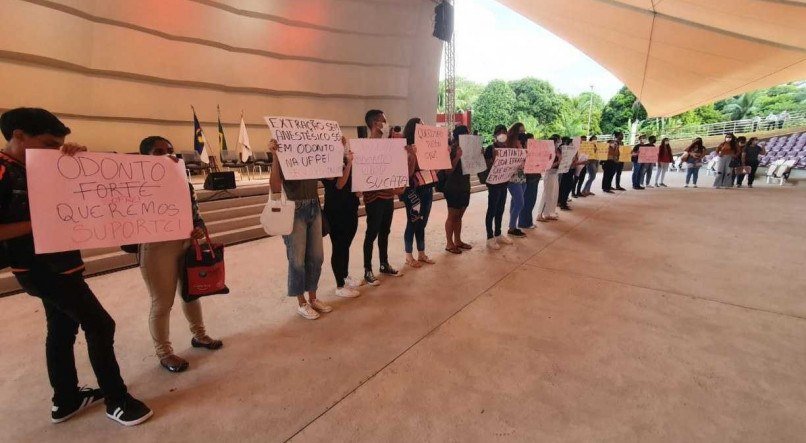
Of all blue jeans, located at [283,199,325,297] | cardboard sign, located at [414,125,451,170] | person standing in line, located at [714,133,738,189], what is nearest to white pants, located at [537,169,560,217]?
cardboard sign, located at [414,125,451,170]

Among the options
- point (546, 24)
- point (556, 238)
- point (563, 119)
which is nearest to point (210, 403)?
point (556, 238)

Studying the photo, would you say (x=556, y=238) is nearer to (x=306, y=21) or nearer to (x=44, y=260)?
(x=44, y=260)

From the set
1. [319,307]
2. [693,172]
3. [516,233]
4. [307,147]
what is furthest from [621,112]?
[319,307]

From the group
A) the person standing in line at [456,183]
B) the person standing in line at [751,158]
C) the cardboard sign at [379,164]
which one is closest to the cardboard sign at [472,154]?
the person standing in line at [456,183]

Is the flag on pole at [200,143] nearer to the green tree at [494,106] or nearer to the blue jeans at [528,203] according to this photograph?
the blue jeans at [528,203]

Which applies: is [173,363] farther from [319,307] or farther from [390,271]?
[390,271]

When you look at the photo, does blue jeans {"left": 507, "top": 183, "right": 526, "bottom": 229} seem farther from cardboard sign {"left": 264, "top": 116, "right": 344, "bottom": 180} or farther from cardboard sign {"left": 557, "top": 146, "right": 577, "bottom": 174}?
cardboard sign {"left": 264, "top": 116, "right": 344, "bottom": 180}

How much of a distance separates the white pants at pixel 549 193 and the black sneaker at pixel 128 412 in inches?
256

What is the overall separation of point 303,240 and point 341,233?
494mm

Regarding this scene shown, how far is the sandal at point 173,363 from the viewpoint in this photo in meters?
2.37

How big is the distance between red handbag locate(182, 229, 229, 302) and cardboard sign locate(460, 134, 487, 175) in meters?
3.10

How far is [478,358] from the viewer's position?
2.46 m

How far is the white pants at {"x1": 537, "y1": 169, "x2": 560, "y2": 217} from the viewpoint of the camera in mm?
6645

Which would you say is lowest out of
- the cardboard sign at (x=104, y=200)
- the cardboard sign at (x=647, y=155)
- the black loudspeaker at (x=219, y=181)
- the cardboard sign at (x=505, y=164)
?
the black loudspeaker at (x=219, y=181)
